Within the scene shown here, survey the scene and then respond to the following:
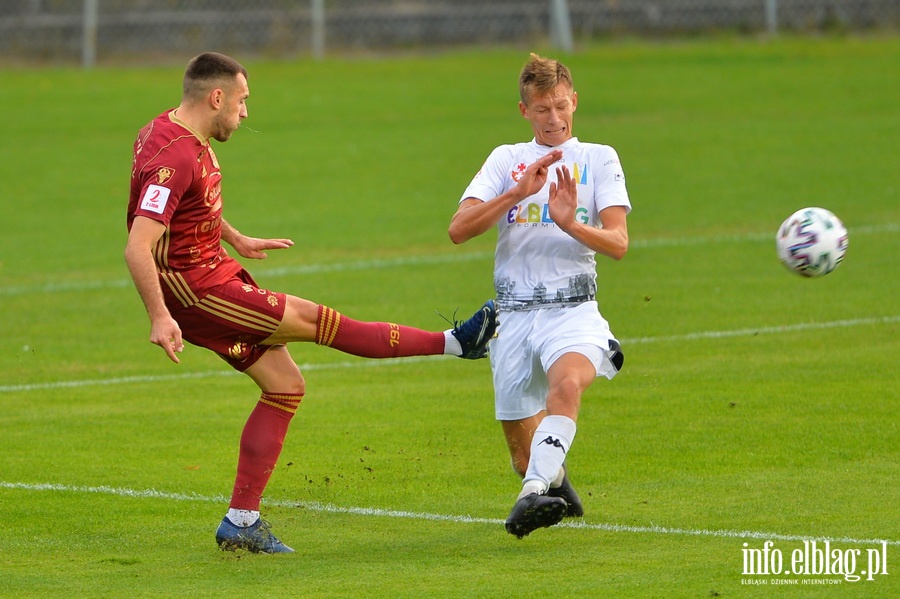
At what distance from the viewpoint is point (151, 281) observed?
6.70 m

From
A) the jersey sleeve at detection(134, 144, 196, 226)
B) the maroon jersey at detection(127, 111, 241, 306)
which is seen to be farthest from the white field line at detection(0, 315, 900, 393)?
the jersey sleeve at detection(134, 144, 196, 226)

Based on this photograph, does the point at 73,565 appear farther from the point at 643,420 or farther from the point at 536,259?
the point at 643,420

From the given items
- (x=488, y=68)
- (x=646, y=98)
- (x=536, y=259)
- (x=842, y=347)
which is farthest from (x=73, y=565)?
(x=488, y=68)

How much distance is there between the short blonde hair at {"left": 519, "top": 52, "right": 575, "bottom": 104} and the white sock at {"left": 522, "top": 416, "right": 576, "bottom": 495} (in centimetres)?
168

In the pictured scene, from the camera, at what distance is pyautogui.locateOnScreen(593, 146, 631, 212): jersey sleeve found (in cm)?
753

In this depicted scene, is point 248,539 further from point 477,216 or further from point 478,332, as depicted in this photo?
point 477,216

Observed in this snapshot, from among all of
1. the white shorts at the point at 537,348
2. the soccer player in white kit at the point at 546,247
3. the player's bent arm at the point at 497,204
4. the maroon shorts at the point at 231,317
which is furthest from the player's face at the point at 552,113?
the maroon shorts at the point at 231,317

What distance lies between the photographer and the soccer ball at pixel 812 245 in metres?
8.76

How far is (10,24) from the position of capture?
3212cm

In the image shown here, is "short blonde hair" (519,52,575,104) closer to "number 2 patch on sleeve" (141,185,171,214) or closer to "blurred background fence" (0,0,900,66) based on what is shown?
"number 2 patch on sleeve" (141,185,171,214)

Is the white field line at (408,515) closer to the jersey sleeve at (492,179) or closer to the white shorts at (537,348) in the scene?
the white shorts at (537,348)

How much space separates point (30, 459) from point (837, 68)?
24963 millimetres

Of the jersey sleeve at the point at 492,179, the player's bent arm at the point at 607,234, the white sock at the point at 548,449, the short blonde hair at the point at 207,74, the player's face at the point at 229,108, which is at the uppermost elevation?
the short blonde hair at the point at 207,74

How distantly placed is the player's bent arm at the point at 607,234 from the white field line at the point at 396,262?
10043 mm
